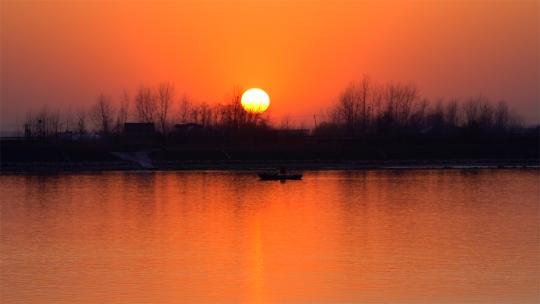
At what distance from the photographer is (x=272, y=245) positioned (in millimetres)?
18438

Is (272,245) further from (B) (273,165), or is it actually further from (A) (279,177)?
(B) (273,165)

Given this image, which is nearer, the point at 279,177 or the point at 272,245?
the point at 272,245

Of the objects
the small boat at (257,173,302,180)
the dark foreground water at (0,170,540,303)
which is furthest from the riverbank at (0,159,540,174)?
the dark foreground water at (0,170,540,303)

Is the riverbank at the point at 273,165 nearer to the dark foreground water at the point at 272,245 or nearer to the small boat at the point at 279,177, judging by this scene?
the small boat at the point at 279,177

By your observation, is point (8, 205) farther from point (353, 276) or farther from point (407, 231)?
point (353, 276)

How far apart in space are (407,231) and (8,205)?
45.1 feet

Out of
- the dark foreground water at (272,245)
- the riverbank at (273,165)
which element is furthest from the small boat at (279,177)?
the riverbank at (273,165)

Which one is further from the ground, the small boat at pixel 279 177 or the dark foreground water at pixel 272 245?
the small boat at pixel 279 177

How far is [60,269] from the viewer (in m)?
15.6

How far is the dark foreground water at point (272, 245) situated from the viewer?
44.8 ft

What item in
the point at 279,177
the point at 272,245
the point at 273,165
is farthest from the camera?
the point at 273,165

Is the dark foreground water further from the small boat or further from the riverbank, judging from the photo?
the riverbank

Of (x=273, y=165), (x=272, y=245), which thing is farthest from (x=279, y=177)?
(x=272, y=245)

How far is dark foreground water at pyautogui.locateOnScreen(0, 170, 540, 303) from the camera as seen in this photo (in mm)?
13664
